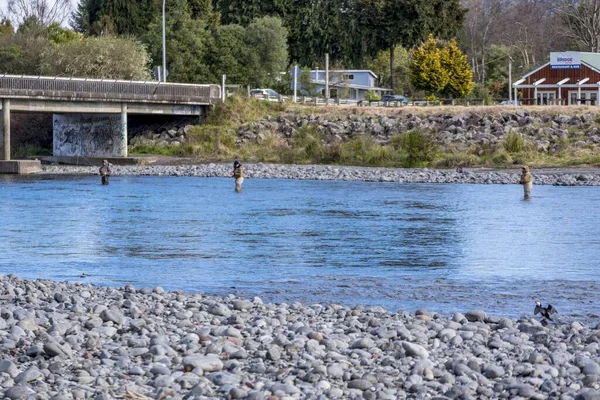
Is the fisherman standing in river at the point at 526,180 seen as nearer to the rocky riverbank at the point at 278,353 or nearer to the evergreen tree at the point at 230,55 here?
the rocky riverbank at the point at 278,353

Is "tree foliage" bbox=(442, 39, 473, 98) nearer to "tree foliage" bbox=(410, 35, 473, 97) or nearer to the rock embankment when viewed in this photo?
"tree foliage" bbox=(410, 35, 473, 97)

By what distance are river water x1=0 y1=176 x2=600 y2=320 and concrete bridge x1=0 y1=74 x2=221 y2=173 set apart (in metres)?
16.2

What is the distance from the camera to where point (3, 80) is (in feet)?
205

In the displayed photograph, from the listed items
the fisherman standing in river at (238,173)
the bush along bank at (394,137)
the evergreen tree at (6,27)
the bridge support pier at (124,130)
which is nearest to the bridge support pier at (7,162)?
the bridge support pier at (124,130)

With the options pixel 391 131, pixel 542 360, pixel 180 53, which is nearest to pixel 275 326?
pixel 542 360

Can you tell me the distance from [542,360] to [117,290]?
9.20 m

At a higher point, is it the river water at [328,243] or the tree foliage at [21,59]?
the tree foliage at [21,59]

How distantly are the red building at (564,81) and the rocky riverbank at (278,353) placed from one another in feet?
221

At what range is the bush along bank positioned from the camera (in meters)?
62.7

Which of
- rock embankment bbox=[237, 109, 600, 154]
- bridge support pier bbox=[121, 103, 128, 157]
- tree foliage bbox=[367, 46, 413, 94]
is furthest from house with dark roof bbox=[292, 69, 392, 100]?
bridge support pier bbox=[121, 103, 128, 157]

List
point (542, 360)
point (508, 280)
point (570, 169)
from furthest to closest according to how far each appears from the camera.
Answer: point (570, 169)
point (508, 280)
point (542, 360)

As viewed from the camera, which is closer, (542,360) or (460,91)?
(542,360)

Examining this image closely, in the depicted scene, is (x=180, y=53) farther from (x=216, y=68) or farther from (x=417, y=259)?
(x=417, y=259)

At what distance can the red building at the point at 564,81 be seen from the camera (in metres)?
81.8
